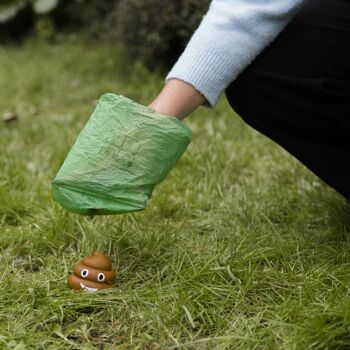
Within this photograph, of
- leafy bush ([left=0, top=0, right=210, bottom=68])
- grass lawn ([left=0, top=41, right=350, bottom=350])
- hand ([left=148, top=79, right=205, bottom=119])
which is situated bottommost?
leafy bush ([left=0, top=0, right=210, bottom=68])

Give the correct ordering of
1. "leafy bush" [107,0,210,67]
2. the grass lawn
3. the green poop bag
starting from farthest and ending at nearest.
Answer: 1. "leafy bush" [107,0,210,67]
2. the green poop bag
3. the grass lawn

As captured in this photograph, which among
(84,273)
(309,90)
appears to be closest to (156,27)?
(309,90)

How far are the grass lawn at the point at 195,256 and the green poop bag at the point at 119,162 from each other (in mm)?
195

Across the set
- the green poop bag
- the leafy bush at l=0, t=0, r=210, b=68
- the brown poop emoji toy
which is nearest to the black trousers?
the green poop bag

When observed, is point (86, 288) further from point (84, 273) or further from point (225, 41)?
point (225, 41)

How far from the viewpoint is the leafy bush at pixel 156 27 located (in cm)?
311

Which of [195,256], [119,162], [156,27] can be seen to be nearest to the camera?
[119,162]

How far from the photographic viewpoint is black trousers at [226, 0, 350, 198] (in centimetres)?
150

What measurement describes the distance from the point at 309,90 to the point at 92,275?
0.62 metres

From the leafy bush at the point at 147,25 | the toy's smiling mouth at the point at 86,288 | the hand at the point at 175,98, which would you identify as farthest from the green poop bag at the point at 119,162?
the leafy bush at the point at 147,25

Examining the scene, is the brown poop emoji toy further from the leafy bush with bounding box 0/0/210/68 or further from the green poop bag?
the leafy bush with bounding box 0/0/210/68

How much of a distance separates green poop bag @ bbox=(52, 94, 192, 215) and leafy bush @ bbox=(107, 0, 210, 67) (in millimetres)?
1691

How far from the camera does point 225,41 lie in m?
1.43

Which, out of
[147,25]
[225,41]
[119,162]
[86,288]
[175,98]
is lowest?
[147,25]
